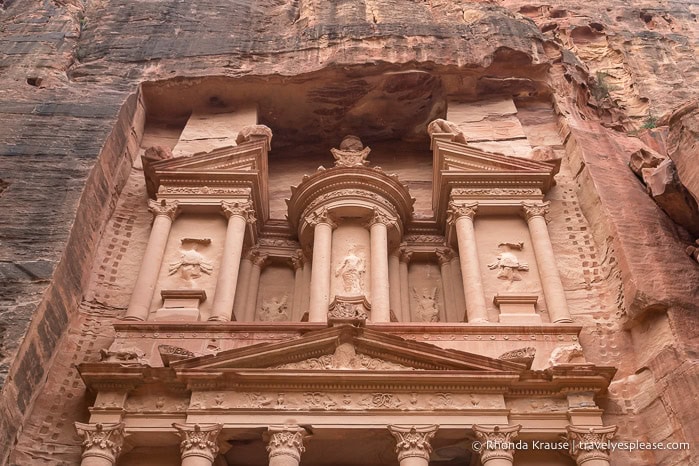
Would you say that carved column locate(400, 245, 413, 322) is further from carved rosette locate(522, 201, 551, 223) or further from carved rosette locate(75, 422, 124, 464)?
carved rosette locate(75, 422, 124, 464)

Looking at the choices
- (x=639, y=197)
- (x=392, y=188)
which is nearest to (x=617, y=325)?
(x=639, y=197)

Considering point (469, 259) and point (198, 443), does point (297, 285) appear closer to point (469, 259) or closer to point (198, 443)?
point (469, 259)

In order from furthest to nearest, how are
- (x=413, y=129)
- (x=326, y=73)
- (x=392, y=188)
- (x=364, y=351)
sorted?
(x=413, y=129) < (x=326, y=73) < (x=392, y=188) < (x=364, y=351)

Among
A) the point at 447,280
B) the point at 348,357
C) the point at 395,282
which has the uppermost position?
the point at 447,280

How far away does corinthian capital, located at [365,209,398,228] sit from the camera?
13523 millimetres

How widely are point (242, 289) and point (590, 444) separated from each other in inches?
270

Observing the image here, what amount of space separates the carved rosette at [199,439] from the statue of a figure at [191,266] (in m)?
3.69

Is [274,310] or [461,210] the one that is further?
[274,310]

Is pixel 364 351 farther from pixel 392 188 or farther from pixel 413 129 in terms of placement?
pixel 413 129

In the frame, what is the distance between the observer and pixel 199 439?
9055 mm

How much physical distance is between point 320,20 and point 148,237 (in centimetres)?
772

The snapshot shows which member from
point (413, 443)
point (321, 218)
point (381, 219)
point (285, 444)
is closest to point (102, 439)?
point (285, 444)

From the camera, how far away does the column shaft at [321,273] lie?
38.5 feet

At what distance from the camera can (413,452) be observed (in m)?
8.89
